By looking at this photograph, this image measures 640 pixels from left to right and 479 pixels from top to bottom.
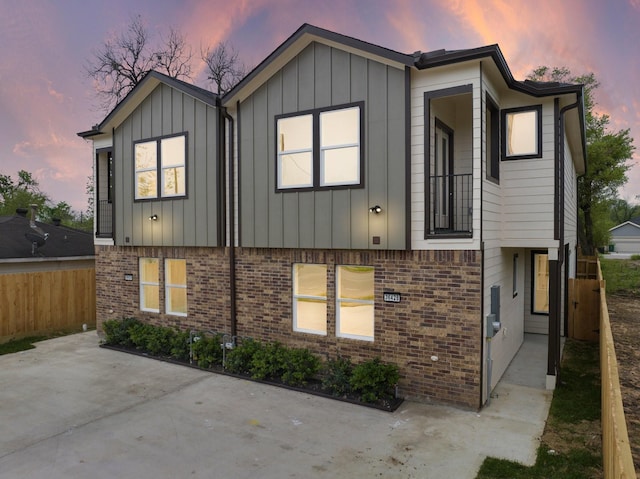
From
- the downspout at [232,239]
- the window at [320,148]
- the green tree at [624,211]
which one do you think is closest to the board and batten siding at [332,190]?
the window at [320,148]

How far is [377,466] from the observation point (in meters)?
5.14

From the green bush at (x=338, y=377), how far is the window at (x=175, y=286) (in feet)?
14.0

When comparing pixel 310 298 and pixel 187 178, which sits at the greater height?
pixel 187 178

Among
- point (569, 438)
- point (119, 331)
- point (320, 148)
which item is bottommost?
point (569, 438)

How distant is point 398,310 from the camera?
737 centimetres

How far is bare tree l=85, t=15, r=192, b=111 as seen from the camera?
20984 millimetres

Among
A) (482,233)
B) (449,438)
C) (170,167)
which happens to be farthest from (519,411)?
(170,167)

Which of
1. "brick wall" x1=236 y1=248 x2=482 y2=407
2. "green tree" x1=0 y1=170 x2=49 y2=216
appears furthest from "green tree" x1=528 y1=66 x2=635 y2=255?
"green tree" x1=0 y1=170 x2=49 y2=216

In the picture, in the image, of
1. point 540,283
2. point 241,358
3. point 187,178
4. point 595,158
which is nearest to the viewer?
point 241,358

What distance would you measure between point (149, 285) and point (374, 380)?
6.63 meters

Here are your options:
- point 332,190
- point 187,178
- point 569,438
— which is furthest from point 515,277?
point 187,178

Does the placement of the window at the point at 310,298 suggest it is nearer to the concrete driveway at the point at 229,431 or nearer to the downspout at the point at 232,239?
the concrete driveway at the point at 229,431

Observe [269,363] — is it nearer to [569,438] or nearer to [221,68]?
[569,438]

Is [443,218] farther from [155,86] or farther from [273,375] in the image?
[155,86]
